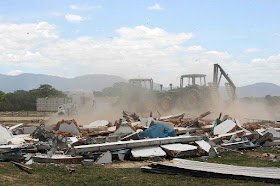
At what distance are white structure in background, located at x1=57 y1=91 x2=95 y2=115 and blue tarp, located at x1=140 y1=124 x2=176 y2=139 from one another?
1503 centimetres

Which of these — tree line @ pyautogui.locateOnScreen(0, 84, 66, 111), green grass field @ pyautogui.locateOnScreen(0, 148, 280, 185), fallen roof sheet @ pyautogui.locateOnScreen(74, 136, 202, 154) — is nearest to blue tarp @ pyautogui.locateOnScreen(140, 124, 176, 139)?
fallen roof sheet @ pyautogui.locateOnScreen(74, 136, 202, 154)

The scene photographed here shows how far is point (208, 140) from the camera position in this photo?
11.9 metres

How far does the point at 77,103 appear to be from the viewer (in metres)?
28.1

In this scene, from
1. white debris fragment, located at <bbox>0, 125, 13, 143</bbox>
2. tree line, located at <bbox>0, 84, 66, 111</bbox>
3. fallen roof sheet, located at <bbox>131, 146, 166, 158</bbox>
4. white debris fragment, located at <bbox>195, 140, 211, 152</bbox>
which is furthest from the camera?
tree line, located at <bbox>0, 84, 66, 111</bbox>

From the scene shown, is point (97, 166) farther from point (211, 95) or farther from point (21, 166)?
point (211, 95)

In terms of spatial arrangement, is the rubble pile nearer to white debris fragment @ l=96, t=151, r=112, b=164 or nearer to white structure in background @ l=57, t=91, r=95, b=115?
white debris fragment @ l=96, t=151, r=112, b=164

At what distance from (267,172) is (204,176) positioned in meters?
1.36

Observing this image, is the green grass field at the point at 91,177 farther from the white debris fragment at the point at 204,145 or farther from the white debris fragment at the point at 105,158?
the white debris fragment at the point at 204,145

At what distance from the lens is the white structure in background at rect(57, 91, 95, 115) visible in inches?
1055

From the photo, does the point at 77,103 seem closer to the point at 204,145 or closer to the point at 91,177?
the point at 204,145

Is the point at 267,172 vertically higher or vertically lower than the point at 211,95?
lower

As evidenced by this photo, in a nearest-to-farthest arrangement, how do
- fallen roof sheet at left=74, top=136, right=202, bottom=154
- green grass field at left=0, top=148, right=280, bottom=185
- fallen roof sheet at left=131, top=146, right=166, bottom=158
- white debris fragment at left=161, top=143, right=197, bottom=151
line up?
green grass field at left=0, top=148, right=280, bottom=185, fallen roof sheet at left=74, top=136, right=202, bottom=154, fallen roof sheet at left=131, top=146, right=166, bottom=158, white debris fragment at left=161, top=143, right=197, bottom=151

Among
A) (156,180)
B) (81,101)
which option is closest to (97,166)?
(156,180)

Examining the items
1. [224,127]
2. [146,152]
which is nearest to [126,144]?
[146,152]
